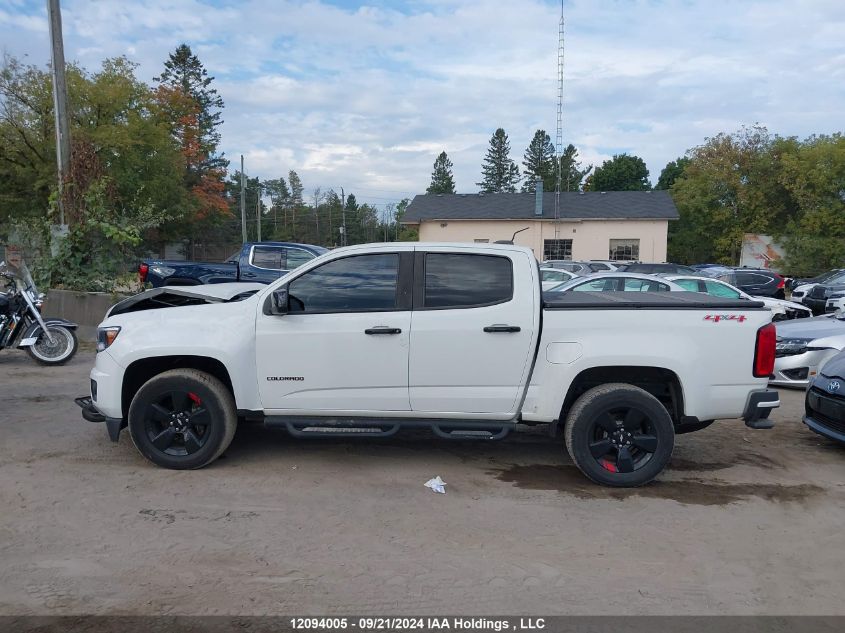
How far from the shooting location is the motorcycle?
366 inches

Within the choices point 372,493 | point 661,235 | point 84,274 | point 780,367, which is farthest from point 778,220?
point 372,493

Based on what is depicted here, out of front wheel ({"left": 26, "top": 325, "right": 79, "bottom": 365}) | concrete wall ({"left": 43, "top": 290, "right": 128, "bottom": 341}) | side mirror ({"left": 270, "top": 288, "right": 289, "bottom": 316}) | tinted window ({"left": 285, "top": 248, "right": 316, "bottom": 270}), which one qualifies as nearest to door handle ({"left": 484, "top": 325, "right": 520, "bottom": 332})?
side mirror ({"left": 270, "top": 288, "right": 289, "bottom": 316})

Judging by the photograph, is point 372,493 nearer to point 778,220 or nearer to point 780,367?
point 780,367

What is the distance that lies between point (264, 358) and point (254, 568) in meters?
1.79

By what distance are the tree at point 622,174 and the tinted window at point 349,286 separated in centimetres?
8120

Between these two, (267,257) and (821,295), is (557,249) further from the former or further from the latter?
(267,257)

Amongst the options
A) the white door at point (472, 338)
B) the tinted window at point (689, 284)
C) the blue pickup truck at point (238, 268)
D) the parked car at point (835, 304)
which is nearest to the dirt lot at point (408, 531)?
the white door at point (472, 338)

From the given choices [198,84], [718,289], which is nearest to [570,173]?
[198,84]

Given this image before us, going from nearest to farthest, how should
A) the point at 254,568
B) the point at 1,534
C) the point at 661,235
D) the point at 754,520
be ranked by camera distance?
the point at 254,568, the point at 1,534, the point at 754,520, the point at 661,235

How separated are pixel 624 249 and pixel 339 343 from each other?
39891 millimetres

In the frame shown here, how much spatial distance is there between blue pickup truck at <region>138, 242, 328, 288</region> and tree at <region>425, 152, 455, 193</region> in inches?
3091

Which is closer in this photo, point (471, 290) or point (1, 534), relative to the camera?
point (1, 534)

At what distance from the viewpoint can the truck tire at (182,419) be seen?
5.19m

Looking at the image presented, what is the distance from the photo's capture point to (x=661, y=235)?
41.4m
